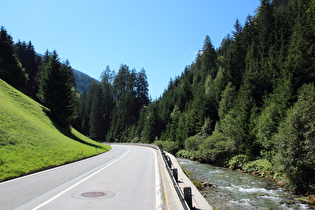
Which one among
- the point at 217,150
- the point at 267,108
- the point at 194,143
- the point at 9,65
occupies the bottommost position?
the point at 217,150

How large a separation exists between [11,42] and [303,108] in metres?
58.0

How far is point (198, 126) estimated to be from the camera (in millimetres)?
50219

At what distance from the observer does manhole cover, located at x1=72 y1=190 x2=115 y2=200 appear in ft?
23.1

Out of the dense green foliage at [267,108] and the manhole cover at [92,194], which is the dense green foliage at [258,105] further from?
the manhole cover at [92,194]

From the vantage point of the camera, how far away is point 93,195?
730 centimetres

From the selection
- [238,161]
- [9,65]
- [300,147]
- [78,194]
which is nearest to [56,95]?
[9,65]

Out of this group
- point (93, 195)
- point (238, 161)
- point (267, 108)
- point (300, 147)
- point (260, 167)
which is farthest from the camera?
point (238, 161)

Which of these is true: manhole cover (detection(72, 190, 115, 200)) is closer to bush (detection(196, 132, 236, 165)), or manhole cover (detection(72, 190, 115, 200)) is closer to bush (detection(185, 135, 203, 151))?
bush (detection(196, 132, 236, 165))

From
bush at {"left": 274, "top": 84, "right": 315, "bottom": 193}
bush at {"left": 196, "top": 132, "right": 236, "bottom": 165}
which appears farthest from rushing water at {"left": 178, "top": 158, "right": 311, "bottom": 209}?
bush at {"left": 196, "top": 132, "right": 236, "bottom": 165}

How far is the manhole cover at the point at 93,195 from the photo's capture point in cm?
704

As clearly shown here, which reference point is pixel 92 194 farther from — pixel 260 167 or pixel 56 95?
pixel 56 95

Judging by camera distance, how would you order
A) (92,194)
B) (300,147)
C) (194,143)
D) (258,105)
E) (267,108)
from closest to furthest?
(92,194), (300,147), (267,108), (258,105), (194,143)

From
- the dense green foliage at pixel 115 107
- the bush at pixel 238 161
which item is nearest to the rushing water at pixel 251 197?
the bush at pixel 238 161

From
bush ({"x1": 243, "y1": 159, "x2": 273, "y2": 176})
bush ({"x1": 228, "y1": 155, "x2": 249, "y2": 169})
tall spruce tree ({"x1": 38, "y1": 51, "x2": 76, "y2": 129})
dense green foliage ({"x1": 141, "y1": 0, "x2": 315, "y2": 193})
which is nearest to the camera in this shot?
dense green foliage ({"x1": 141, "y1": 0, "x2": 315, "y2": 193})
